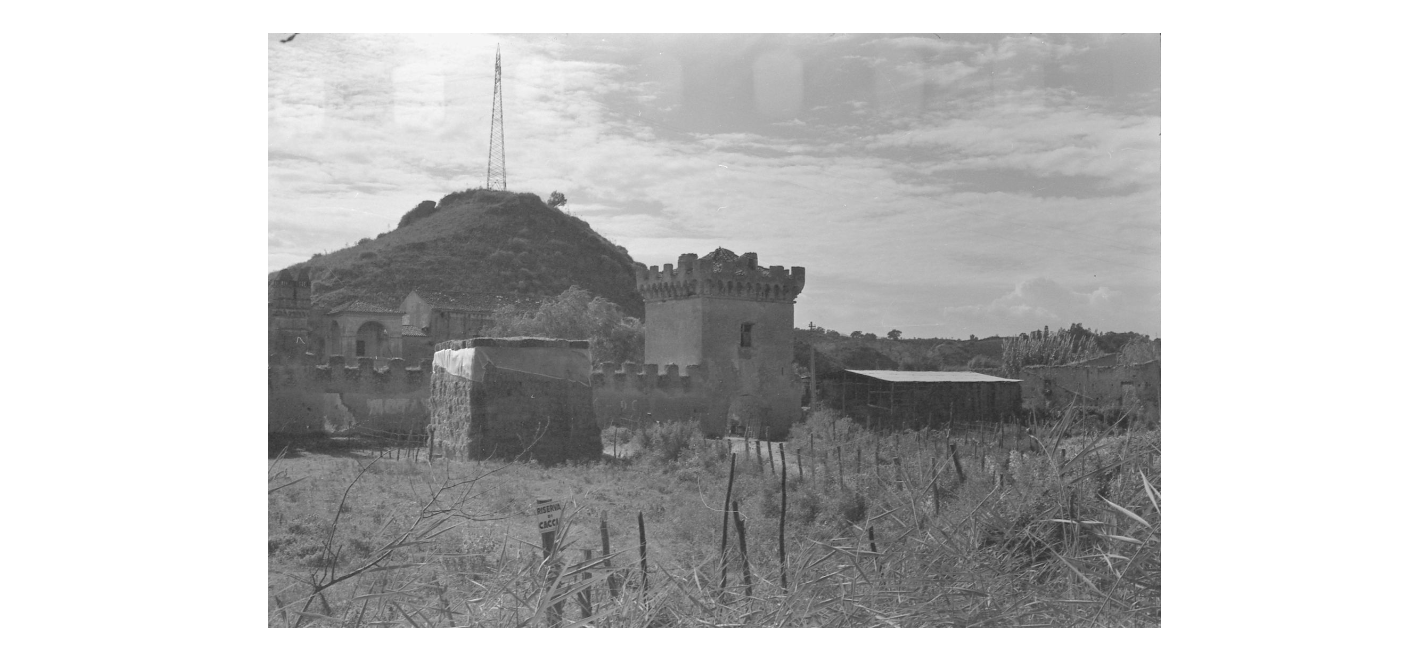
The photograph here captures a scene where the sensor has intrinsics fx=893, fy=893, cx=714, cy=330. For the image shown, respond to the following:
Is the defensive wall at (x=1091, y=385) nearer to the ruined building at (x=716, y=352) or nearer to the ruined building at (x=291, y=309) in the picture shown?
the ruined building at (x=716, y=352)

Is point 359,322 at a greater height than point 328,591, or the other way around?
point 359,322

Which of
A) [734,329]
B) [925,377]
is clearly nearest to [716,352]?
[734,329]

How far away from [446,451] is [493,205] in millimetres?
37806

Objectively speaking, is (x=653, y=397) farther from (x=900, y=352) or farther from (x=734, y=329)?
(x=900, y=352)

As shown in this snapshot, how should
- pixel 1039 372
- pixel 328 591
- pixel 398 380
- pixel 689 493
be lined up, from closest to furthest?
pixel 328 591 → pixel 689 493 → pixel 398 380 → pixel 1039 372

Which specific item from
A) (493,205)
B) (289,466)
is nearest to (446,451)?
(289,466)

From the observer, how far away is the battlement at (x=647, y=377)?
61.2 feet

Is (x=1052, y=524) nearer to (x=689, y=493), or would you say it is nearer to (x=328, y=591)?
(x=328, y=591)

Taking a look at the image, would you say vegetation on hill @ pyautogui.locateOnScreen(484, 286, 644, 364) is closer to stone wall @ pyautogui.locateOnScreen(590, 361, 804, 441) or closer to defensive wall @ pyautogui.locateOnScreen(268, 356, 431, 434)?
stone wall @ pyautogui.locateOnScreen(590, 361, 804, 441)

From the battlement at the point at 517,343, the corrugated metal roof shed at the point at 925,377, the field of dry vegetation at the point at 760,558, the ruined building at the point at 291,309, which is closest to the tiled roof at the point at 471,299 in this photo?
the ruined building at the point at 291,309

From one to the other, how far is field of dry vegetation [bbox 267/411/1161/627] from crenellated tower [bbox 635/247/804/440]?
11288mm

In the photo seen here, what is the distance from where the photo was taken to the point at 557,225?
47.5 m

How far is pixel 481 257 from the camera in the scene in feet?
141

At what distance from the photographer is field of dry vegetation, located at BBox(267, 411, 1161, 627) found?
4.15m
